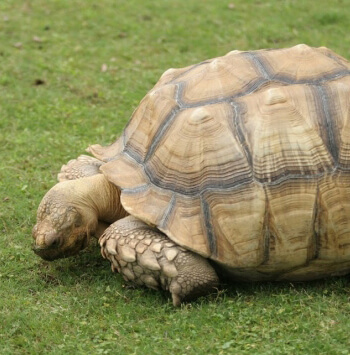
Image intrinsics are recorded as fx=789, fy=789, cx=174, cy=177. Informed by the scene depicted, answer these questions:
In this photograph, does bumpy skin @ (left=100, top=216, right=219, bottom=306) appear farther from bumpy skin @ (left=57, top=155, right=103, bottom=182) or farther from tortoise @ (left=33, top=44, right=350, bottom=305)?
bumpy skin @ (left=57, top=155, right=103, bottom=182)

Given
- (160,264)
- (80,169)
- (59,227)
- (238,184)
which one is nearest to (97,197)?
(59,227)

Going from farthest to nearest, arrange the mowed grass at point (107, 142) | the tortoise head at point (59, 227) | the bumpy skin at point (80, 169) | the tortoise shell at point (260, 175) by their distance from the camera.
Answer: the bumpy skin at point (80, 169) → the tortoise head at point (59, 227) → the tortoise shell at point (260, 175) → the mowed grass at point (107, 142)

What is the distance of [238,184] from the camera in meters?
4.47

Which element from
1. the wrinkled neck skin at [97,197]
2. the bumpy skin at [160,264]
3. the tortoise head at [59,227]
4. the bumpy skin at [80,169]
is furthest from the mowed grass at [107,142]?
the bumpy skin at [80,169]

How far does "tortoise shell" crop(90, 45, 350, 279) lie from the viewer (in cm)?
446

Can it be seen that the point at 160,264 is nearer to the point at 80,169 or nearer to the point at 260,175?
the point at 260,175

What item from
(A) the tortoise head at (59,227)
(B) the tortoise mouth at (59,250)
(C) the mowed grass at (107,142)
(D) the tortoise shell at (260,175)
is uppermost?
(D) the tortoise shell at (260,175)

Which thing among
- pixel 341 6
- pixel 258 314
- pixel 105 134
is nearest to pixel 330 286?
pixel 258 314

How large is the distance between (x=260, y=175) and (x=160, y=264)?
774mm

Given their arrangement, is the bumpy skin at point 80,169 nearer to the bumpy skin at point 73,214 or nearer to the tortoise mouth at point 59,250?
the bumpy skin at point 73,214

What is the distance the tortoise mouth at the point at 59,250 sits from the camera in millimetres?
4906

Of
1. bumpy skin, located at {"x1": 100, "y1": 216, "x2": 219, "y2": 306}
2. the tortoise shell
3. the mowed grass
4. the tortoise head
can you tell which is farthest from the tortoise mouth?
the tortoise shell

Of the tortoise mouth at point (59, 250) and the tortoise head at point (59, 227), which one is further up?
the tortoise head at point (59, 227)

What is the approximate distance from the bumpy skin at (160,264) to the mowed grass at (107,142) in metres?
0.10
